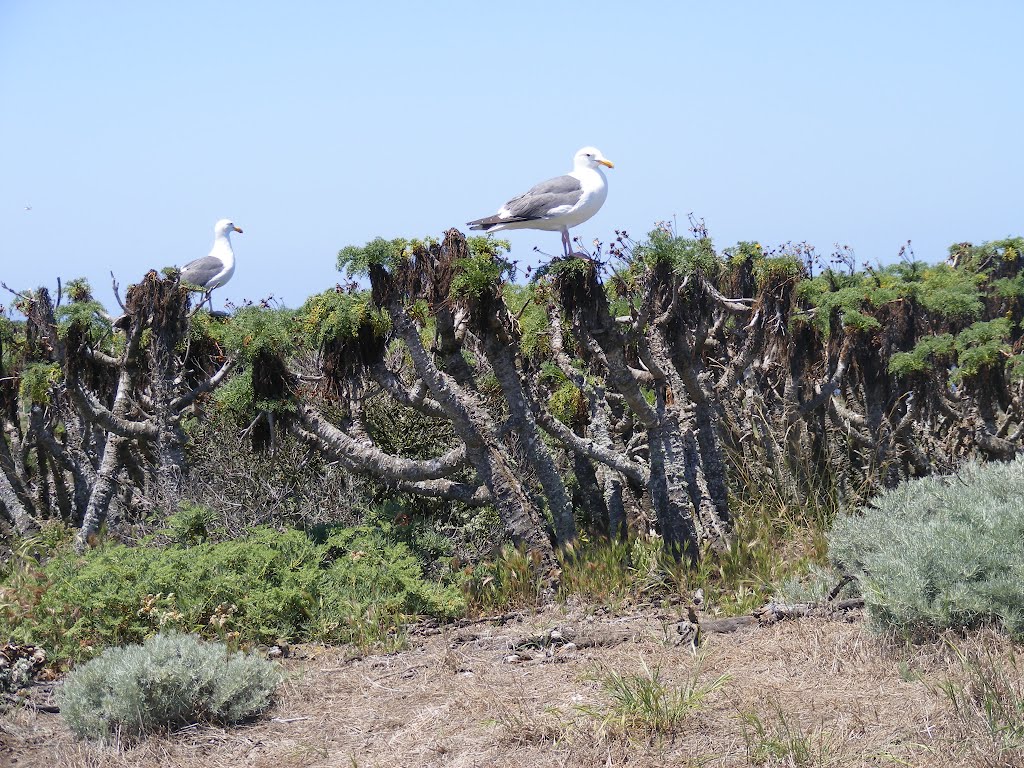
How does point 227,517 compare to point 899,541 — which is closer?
point 899,541

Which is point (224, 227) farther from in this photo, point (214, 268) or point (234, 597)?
point (234, 597)

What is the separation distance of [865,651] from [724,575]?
90.9 inches

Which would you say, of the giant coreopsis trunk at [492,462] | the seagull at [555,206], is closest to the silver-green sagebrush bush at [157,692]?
the giant coreopsis trunk at [492,462]

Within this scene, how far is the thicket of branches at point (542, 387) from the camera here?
841 cm

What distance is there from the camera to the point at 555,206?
28.7 feet

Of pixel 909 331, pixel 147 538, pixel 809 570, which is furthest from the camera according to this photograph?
pixel 909 331

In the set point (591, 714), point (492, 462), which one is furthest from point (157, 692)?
point (492, 462)

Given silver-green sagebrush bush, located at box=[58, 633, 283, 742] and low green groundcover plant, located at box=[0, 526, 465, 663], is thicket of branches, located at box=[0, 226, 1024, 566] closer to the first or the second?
low green groundcover plant, located at box=[0, 526, 465, 663]

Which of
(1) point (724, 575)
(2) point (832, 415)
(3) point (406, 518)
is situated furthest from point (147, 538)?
(2) point (832, 415)

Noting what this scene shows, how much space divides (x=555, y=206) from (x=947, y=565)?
14.6 ft

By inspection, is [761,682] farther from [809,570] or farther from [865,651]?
[809,570]

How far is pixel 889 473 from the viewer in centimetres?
1064

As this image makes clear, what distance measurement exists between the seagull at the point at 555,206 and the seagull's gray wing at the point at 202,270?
634 centimetres

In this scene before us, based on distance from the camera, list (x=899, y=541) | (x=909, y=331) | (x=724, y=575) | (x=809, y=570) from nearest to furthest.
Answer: (x=899, y=541) < (x=809, y=570) < (x=724, y=575) < (x=909, y=331)
